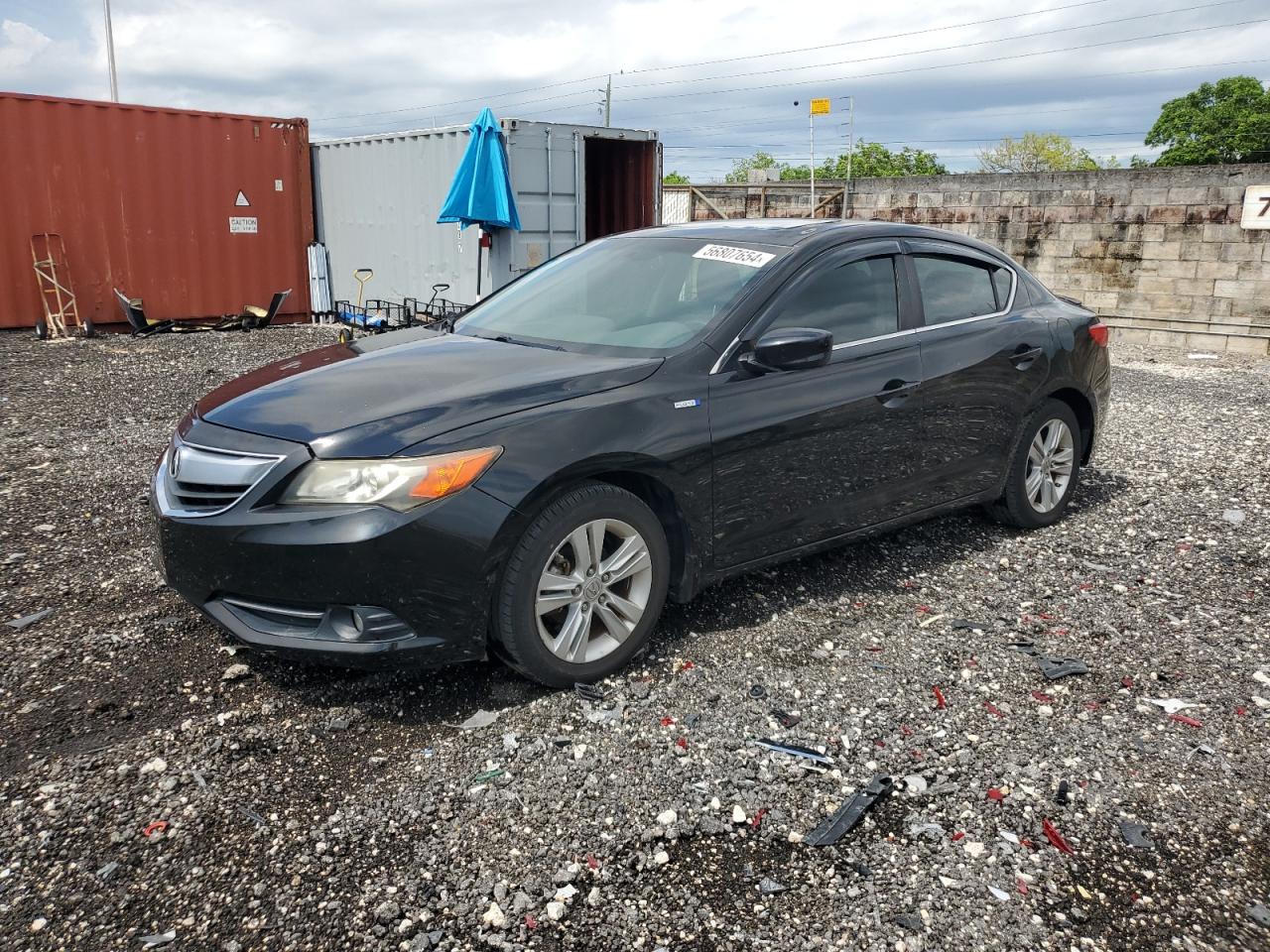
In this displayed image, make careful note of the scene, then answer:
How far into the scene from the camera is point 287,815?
9.24 ft

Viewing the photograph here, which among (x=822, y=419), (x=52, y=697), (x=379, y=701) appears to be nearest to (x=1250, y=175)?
(x=822, y=419)

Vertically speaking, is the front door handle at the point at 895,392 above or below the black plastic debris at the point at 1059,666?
above

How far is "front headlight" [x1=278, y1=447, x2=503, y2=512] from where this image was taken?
3.07 meters

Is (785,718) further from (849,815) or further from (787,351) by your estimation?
(787,351)

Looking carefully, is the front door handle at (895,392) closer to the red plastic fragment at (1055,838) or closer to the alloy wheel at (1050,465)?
the alloy wheel at (1050,465)

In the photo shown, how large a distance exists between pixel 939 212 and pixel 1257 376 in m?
5.96

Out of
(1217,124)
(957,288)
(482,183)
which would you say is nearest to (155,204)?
(482,183)

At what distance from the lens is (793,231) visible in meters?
4.40

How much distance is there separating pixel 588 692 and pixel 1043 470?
10.2 feet

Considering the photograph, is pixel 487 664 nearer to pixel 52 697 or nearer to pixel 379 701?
pixel 379 701

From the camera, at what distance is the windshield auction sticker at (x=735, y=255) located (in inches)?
163

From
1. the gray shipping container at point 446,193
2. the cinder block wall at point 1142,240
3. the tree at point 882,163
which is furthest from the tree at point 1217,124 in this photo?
the gray shipping container at point 446,193

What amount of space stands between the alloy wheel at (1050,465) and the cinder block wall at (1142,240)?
32.4ft

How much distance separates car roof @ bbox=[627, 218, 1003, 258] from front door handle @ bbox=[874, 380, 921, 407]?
685 millimetres
